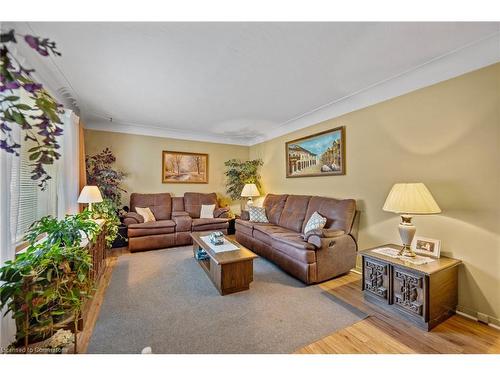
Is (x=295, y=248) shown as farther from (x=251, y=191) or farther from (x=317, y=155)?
(x=251, y=191)

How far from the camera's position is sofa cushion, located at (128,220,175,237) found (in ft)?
11.8

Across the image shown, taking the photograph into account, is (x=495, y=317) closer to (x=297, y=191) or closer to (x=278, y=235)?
(x=278, y=235)

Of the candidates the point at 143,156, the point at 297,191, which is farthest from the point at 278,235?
the point at 143,156

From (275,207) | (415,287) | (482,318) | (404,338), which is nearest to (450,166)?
(415,287)

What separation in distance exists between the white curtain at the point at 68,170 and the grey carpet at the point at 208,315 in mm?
1140

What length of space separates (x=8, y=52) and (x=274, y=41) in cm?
164

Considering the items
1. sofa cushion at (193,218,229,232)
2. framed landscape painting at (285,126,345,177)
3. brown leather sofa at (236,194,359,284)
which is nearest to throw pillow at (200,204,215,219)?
sofa cushion at (193,218,229,232)

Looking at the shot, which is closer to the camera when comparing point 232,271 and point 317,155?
point 232,271

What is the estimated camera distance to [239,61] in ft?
6.70

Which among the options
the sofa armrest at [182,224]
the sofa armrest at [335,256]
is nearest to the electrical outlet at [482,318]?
the sofa armrest at [335,256]

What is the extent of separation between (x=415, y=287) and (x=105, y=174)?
15.6 ft

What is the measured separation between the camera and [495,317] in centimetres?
172

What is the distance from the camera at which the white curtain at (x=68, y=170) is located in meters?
2.61

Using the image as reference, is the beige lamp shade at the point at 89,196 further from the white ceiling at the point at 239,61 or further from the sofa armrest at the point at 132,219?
the white ceiling at the point at 239,61
